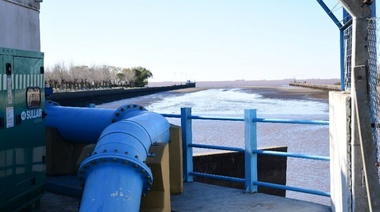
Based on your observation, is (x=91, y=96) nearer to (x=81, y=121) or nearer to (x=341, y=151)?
(x=81, y=121)

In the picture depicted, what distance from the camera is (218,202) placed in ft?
23.8

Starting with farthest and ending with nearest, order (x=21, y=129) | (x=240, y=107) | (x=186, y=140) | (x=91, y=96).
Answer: (x=91, y=96) → (x=240, y=107) → (x=186, y=140) → (x=21, y=129)

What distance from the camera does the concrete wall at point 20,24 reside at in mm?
6457

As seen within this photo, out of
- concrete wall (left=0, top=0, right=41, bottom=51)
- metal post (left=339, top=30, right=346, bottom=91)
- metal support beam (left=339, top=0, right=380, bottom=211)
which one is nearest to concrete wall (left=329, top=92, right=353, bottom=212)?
metal support beam (left=339, top=0, right=380, bottom=211)

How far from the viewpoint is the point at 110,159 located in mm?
5184

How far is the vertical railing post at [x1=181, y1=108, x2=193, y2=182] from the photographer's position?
843 cm

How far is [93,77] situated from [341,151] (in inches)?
5054

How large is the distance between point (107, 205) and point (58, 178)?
4.80 metres

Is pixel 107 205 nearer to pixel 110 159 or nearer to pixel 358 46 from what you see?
pixel 110 159

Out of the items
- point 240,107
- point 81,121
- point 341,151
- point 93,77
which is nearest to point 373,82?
point 341,151

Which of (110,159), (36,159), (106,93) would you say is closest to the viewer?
(110,159)

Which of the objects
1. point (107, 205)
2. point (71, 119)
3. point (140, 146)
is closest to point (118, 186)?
point (107, 205)

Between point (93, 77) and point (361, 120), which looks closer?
point (361, 120)

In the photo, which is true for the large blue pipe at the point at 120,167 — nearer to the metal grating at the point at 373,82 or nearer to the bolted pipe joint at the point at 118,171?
the bolted pipe joint at the point at 118,171
